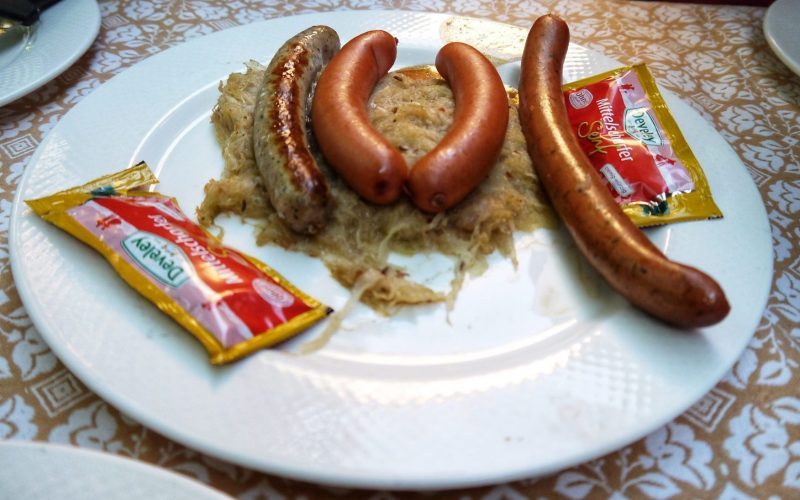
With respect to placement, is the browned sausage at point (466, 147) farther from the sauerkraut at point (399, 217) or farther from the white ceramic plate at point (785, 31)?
the white ceramic plate at point (785, 31)

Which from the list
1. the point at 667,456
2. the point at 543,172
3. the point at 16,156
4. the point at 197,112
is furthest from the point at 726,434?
the point at 16,156

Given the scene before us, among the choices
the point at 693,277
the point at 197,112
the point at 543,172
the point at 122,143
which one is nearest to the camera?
the point at 693,277

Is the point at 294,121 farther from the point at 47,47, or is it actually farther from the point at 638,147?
the point at 47,47

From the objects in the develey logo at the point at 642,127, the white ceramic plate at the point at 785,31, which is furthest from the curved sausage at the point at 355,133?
the white ceramic plate at the point at 785,31

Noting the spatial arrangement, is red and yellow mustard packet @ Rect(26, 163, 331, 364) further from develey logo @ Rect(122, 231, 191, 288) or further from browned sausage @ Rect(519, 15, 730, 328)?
browned sausage @ Rect(519, 15, 730, 328)

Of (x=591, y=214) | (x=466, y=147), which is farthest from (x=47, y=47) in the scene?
(x=591, y=214)

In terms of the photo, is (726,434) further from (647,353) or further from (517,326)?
(517,326)

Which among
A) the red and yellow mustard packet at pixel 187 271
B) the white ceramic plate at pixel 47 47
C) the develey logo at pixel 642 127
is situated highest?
the white ceramic plate at pixel 47 47
